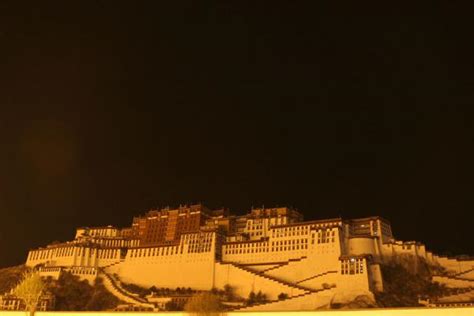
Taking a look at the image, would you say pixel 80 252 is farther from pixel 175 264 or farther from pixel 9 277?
pixel 175 264

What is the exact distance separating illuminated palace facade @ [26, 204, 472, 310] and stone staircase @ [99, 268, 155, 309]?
0.50 ft

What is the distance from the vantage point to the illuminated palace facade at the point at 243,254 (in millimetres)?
47844

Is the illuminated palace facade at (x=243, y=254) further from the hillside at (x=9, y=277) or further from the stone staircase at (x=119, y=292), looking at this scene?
the hillside at (x=9, y=277)

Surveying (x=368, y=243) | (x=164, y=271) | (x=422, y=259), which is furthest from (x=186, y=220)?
(x=422, y=259)

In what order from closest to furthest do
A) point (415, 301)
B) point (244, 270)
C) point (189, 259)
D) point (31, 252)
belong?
point (415, 301) < point (244, 270) < point (189, 259) < point (31, 252)

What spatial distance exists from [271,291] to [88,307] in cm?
1954

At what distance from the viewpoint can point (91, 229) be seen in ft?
241

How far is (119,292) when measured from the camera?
58.1 meters

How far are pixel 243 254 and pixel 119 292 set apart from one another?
1384cm

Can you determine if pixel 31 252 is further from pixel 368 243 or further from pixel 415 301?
pixel 415 301

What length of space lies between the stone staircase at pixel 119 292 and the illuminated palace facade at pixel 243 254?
0.15 metres

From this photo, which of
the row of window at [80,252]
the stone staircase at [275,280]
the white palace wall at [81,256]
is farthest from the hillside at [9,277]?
the stone staircase at [275,280]

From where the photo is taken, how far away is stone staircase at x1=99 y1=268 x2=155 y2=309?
174 ft

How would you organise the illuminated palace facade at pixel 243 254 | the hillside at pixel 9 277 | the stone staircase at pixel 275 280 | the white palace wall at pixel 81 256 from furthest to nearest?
1. the white palace wall at pixel 81 256
2. the hillside at pixel 9 277
3. the stone staircase at pixel 275 280
4. the illuminated palace facade at pixel 243 254
